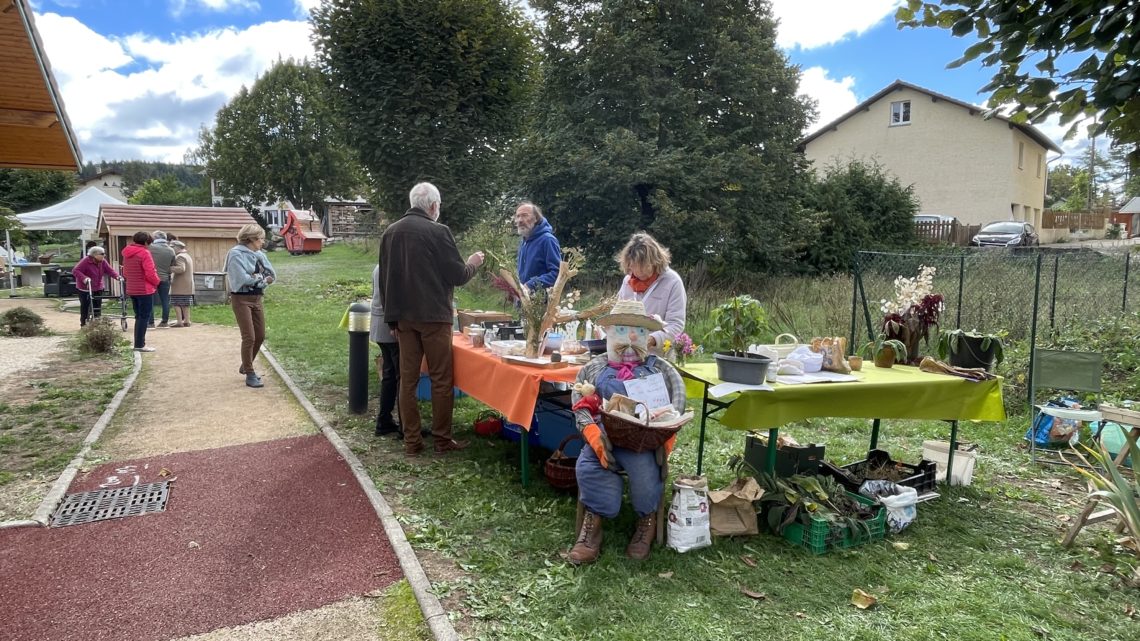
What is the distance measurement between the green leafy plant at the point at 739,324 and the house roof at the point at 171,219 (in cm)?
1600

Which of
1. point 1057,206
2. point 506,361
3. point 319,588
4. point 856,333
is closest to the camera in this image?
point 319,588

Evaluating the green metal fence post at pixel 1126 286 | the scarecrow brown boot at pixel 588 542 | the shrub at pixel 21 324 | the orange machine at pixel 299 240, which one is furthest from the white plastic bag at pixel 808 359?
→ the orange machine at pixel 299 240

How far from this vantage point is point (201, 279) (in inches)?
640

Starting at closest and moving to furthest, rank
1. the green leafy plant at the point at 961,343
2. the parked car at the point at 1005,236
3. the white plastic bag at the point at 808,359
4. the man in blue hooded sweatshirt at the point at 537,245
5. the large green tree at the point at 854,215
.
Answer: the white plastic bag at the point at 808,359
the green leafy plant at the point at 961,343
the man in blue hooded sweatshirt at the point at 537,245
the large green tree at the point at 854,215
the parked car at the point at 1005,236

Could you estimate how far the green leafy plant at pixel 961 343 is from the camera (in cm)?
478

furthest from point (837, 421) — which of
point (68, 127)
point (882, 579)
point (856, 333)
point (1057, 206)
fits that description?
point (1057, 206)

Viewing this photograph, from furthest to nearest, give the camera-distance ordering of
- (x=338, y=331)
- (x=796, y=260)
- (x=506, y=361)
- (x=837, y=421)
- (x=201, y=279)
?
(x=796, y=260) → (x=201, y=279) → (x=338, y=331) → (x=837, y=421) → (x=506, y=361)

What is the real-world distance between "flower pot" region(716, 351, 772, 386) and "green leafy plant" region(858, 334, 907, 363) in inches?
53.5

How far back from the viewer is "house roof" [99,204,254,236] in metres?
16.2

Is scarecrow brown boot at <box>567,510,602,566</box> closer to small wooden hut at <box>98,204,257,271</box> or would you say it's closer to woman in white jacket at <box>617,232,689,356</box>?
woman in white jacket at <box>617,232,689,356</box>

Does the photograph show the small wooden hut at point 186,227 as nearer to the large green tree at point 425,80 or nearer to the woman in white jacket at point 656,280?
the large green tree at point 425,80

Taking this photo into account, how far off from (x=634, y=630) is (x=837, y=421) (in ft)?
15.1

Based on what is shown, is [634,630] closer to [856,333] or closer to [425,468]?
[425,468]

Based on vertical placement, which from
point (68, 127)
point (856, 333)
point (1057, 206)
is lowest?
point (856, 333)
